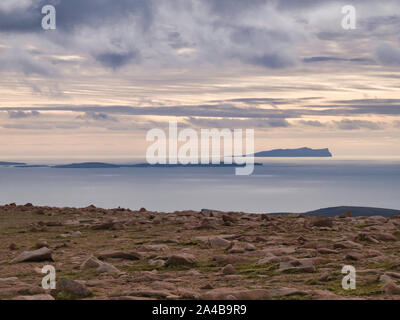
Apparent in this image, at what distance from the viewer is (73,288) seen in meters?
9.09

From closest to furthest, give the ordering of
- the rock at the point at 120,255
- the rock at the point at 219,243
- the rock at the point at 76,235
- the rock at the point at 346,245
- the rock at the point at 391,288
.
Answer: the rock at the point at 391,288 < the rock at the point at 120,255 < the rock at the point at 346,245 < the rock at the point at 219,243 < the rock at the point at 76,235

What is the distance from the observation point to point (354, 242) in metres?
14.7

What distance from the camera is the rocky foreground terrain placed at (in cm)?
907

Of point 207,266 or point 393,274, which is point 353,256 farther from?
point 207,266

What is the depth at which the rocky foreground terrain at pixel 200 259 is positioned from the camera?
9070 millimetres

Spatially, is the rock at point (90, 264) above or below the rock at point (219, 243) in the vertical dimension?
below

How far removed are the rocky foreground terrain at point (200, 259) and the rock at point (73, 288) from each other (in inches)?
0.7

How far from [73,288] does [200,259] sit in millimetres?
4691

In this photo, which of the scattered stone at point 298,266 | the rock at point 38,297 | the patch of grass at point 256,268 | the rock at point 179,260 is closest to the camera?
the rock at point 38,297

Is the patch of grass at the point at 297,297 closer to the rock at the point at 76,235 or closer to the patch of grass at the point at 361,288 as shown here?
the patch of grass at the point at 361,288

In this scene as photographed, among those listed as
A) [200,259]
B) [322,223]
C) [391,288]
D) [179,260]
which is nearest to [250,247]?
[200,259]

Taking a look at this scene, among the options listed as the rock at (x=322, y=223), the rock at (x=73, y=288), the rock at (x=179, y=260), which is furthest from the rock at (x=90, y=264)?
the rock at (x=322, y=223)

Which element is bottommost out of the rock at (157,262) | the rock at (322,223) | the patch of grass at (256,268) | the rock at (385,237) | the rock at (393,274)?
the patch of grass at (256,268)
